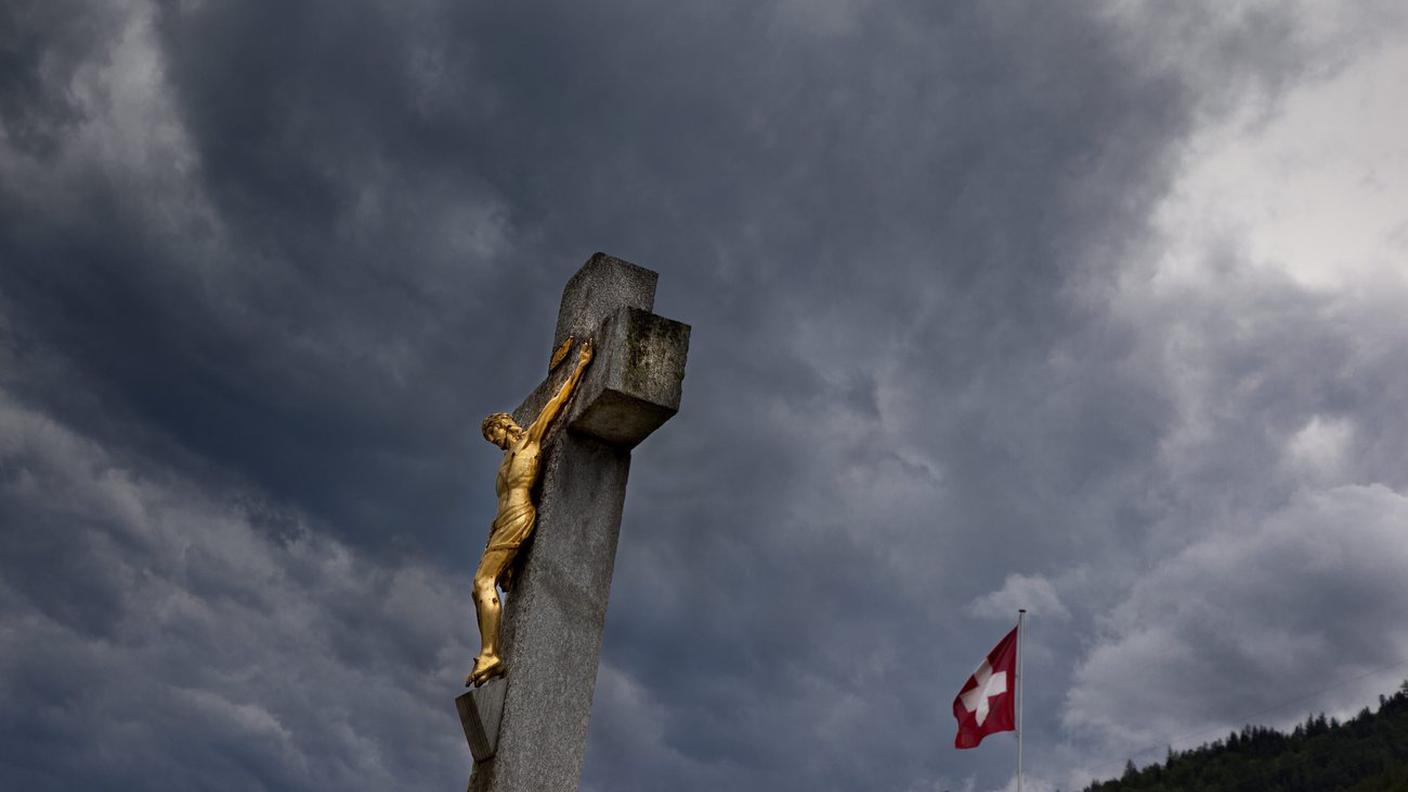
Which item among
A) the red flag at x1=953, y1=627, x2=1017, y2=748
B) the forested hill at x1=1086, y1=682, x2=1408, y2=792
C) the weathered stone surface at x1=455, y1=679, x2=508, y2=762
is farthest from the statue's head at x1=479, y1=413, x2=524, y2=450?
the forested hill at x1=1086, y1=682, x2=1408, y2=792

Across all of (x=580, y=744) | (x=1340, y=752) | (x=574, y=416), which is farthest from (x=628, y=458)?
(x=1340, y=752)

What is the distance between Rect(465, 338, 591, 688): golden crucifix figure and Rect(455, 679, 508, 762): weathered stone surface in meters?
0.15

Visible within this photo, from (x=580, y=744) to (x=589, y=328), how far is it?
2.91 meters

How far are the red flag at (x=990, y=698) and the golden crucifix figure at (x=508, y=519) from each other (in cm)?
767

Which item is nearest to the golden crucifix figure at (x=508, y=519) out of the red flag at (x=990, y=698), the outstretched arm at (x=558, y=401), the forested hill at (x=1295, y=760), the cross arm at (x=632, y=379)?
the outstretched arm at (x=558, y=401)

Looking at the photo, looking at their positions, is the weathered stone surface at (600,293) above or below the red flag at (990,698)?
above

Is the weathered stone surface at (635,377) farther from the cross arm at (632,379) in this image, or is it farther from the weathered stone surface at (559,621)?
the weathered stone surface at (559,621)

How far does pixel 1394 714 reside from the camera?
405 feet

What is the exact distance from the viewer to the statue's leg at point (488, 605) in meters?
Result: 7.42

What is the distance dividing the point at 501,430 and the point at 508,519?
102 cm

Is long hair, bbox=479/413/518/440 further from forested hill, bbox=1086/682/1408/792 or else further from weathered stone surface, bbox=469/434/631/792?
forested hill, bbox=1086/682/1408/792

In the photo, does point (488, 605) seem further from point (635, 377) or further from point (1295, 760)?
point (1295, 760)

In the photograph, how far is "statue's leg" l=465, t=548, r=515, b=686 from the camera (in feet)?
24.3

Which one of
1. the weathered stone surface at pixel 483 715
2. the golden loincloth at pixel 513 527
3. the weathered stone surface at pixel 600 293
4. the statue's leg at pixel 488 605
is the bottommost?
the weathered stone surface at pixel 483 715
